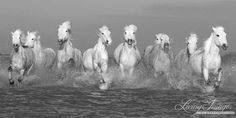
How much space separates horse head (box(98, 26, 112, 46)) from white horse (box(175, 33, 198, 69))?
192 inches

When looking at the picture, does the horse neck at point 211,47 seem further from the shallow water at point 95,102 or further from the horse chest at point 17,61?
the horse chest at point 17,61

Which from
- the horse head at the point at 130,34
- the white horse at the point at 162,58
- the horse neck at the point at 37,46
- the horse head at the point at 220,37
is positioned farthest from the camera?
the horse neck at the point at 37,46

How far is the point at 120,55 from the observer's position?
76.1 feet

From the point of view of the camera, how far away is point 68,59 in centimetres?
2592

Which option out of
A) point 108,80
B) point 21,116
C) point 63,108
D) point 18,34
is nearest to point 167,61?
point 108,80

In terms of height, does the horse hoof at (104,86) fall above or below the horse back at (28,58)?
below

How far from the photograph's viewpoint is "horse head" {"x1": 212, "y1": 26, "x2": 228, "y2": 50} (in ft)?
64.3

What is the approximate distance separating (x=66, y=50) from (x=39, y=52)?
1614 millimetres

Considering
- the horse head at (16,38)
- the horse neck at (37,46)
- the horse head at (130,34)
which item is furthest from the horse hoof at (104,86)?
the horse neck at (37,46)

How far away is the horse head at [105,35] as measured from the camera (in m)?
21.3

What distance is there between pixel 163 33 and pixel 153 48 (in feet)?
6.05

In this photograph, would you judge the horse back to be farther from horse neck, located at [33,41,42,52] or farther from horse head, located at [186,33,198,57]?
horse head, located at [186,33,198,57]

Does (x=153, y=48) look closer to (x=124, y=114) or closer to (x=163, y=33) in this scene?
(x=163, y=33)

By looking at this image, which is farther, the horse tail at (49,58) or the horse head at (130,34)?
the horse tail at (49,58)
